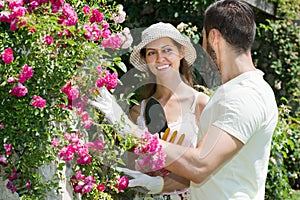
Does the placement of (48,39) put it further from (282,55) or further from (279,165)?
(282,55)

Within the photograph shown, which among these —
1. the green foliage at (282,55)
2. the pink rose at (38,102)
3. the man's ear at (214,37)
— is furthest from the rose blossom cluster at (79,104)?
the green foliage at (282,55)

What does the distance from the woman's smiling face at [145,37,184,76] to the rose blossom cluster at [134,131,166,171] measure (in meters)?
Result: 0.44

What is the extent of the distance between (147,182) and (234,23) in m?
0.91

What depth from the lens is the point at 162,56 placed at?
2.81 metres

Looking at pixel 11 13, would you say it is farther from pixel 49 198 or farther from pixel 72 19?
pixel 49 198

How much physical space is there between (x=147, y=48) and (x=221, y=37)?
754mm

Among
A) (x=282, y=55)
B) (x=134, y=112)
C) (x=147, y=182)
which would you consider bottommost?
(x=282, y=55)

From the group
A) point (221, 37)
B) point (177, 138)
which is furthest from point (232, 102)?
point (177, 138)

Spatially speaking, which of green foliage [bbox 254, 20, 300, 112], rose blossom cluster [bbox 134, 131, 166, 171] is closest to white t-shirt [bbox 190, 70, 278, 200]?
rose blossom cluster [bbox 134, 131, 166, 171]

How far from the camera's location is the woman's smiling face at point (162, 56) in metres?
2.79

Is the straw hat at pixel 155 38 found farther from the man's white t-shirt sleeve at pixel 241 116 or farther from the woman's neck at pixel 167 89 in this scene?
the man's white t-shirt sleeve at pixel 241 116

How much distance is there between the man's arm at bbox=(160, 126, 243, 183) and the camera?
2008mm

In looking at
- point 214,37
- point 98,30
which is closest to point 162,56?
point 98,30

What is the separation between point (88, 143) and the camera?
262 cm
